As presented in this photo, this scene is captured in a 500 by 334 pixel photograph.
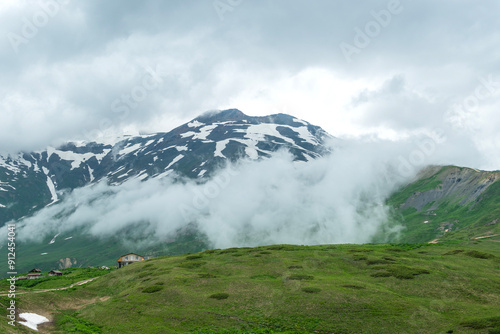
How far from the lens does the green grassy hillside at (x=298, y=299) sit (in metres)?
42.3

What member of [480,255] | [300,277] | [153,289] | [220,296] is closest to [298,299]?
[300,277]

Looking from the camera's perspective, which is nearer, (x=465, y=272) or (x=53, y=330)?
(x=53, y=330)

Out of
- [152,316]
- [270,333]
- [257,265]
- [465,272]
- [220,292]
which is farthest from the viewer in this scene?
[257,265]

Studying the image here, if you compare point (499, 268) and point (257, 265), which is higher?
point (257, 265)

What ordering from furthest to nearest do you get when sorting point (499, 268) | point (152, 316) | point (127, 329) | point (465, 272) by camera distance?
1. point (499, 268)
2. point (465, 272)
3. point (152, 316)
4. point (127, 329)

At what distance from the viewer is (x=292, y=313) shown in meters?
45.8

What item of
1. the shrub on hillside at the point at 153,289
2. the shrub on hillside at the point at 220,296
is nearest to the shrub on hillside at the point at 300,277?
the shrub on hillside at the point at 220,296

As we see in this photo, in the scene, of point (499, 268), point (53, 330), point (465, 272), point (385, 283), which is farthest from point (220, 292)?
point (499, 268)

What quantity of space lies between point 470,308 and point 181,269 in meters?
53.5

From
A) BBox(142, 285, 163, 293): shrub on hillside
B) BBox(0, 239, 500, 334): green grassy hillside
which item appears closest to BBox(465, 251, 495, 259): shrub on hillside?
BBox(0, 239, 500, 334): green grassy hillside

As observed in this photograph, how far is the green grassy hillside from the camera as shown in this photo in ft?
139

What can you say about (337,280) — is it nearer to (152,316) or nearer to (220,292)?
(220,292)

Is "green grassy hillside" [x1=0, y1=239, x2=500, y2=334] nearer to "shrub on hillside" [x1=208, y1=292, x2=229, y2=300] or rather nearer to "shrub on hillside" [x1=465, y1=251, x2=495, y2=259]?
"shrub on hillside" [x1=208, y1=292, x2=229, y2=300]

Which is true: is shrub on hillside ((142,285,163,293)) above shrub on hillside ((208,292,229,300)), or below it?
above
